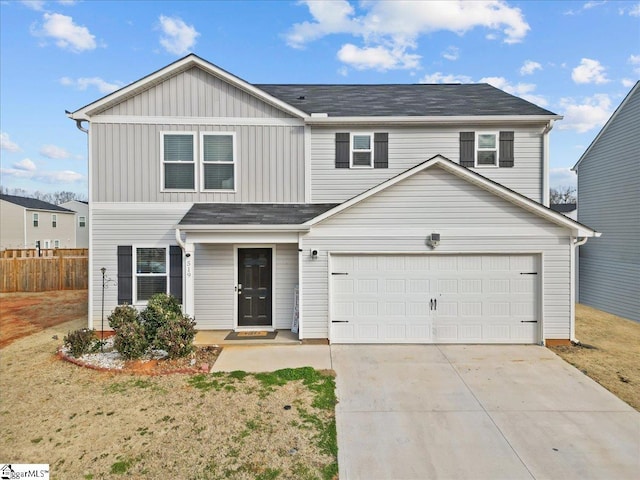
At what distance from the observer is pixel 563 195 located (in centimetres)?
4700

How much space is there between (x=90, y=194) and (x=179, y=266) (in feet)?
9.59

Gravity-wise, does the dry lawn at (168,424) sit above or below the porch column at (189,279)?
below

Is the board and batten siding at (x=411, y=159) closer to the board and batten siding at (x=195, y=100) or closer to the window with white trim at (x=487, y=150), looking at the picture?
the window with white trim at (x=487, y=150)

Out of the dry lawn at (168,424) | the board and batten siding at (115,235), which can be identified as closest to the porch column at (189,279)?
the board and batten siding at (115,235)

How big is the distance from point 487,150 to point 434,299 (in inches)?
182

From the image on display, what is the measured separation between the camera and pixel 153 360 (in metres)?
6.63

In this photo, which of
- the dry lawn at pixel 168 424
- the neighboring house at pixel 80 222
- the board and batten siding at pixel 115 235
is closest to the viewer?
the dry lawn at pixel 168 424

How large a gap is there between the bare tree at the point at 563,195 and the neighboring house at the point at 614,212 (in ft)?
116

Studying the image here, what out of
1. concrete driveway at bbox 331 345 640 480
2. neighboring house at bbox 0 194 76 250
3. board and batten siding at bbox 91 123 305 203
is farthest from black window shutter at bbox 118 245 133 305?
neighboring house at bbox 0 194 76 250

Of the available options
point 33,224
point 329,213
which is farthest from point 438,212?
point 33,224

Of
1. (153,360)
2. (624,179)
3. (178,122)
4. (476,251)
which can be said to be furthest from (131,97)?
(624,179)

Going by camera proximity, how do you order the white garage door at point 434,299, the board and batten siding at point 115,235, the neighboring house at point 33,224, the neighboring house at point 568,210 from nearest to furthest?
the white garage door at point 434,299 → the board and batten siding at point 115,235 → the neighboring house at point 568,210 → the neighboring house at point 33,224

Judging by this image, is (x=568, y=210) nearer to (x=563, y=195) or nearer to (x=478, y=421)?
(x=478, y=421)

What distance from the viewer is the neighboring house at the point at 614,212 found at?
39.2 ft
